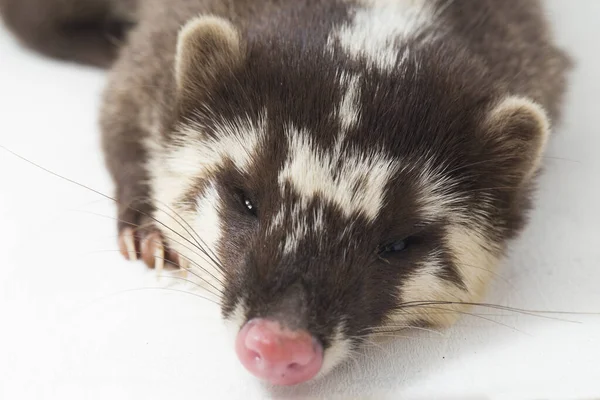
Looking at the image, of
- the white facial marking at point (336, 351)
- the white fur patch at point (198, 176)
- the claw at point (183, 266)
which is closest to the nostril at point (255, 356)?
the white facial marking at point (336, 351)

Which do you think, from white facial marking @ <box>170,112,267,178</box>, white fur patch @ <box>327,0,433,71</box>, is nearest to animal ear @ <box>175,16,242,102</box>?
white facial marking @ <box>170,112,267,178</box>

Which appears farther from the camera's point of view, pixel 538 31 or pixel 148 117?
pixel 538 31

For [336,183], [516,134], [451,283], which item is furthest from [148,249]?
[516,134]

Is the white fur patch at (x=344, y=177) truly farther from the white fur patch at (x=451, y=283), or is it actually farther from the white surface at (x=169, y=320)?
the white surface at (x=169, y=320)

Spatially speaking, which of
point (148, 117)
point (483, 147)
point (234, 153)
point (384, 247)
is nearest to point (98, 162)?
point (148, 117)

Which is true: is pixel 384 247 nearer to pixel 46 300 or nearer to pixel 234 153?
pixel 234 153

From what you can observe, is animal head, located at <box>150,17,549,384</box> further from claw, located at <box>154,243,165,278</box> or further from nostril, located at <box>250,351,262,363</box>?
claw, located at <box>154,243,165,278</box>
